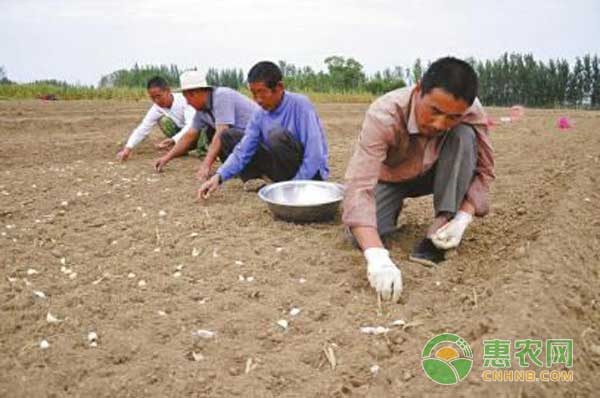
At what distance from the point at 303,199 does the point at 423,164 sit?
1217 mm

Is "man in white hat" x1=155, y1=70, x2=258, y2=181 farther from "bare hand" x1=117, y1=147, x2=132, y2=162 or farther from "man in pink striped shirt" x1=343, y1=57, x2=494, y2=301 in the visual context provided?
"man in pink striped shirt" x1=343, y1=57, x2=494, y2=301

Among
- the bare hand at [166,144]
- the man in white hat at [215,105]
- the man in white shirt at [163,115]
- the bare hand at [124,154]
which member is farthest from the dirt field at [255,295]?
the bare hand at [166,144]

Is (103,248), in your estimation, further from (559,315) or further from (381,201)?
(559,315)

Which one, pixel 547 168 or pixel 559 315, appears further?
pixel 547 168

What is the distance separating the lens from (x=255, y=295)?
2.58 meters

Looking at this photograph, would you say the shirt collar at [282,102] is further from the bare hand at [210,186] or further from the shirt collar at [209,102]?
the shirt collar at [209,102]

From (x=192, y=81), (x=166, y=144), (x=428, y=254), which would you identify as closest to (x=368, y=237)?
(x=428, y=254)

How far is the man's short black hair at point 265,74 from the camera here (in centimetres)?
368

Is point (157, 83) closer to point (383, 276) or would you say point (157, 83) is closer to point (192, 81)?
point (192, 81)

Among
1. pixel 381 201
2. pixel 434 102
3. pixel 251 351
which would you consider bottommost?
pixel 251 351

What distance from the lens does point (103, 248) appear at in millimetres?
3246

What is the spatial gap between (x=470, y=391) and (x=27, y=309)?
193 centimetres

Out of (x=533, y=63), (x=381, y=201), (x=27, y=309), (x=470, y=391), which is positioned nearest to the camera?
(x=470, y=391)

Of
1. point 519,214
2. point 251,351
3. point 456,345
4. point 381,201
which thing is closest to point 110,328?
point 251,351
